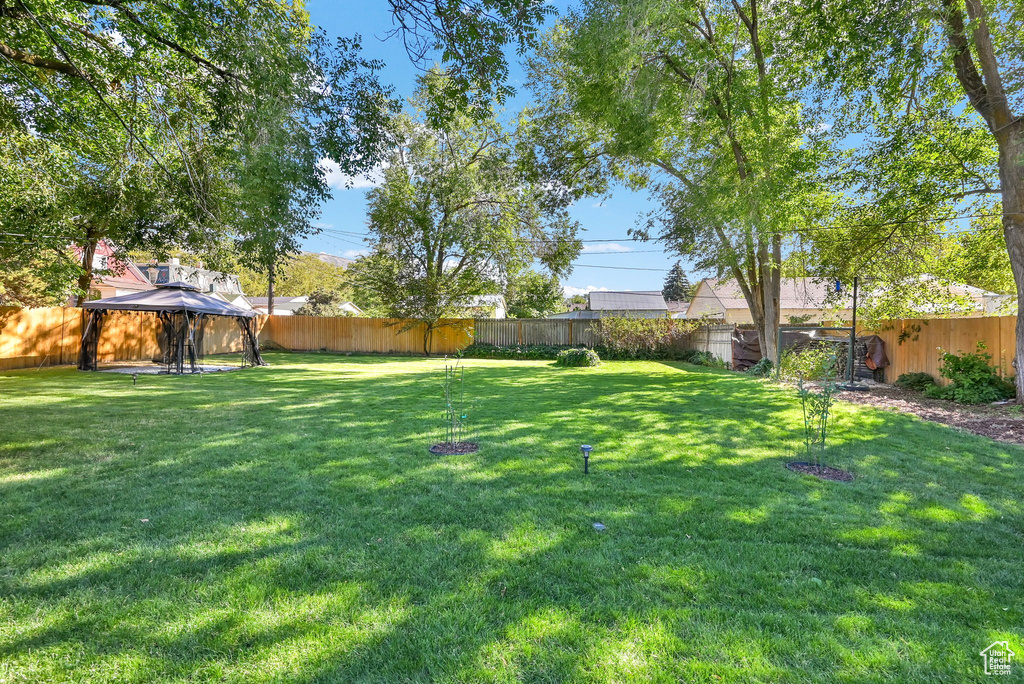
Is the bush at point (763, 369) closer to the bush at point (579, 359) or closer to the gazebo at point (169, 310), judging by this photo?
the bush at point (579, 359)

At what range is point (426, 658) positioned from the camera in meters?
1.55

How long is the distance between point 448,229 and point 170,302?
955 cm

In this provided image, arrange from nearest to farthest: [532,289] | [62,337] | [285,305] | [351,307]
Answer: [62,337]
[532,289]
[285,305]
[351,307]

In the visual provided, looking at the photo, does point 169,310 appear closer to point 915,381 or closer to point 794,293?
point 915,381

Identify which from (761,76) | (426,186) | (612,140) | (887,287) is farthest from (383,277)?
(887,287)

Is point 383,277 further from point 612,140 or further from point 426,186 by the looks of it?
point 612,140

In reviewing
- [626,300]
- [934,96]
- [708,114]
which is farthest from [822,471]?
[626,300]

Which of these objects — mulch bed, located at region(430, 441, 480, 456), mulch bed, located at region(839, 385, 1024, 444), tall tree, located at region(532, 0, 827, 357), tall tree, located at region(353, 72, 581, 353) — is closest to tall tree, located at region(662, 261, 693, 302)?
tall tree, located at region(353, 72, 581, 353)

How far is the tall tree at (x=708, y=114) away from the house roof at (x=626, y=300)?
17664mm

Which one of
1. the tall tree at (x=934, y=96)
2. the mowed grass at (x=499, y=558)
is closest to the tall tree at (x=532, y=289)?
the tall tree at (x=934, y=96)

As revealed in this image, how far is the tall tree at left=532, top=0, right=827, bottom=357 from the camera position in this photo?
8125mm

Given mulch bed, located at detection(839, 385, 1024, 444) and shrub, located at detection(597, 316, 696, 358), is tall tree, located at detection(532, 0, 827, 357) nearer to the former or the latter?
mulch bed, located at detection(839, 385, 1024, 444)

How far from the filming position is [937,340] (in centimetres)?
862

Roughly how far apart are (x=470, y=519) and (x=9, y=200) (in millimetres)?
8851
